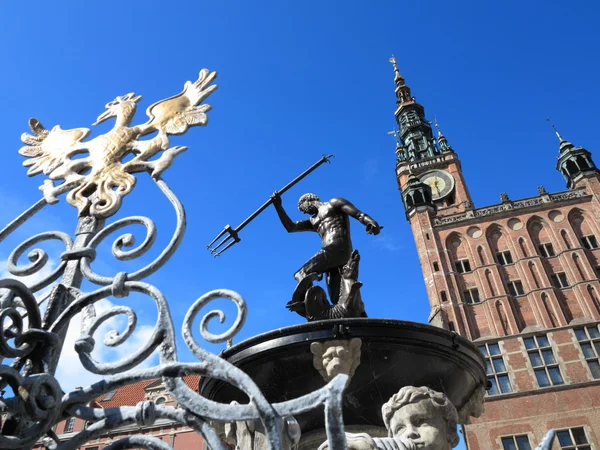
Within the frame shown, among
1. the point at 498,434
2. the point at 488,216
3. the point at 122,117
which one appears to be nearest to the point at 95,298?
the point at 122,117

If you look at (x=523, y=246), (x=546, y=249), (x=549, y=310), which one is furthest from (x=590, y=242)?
(x=549, y=310)

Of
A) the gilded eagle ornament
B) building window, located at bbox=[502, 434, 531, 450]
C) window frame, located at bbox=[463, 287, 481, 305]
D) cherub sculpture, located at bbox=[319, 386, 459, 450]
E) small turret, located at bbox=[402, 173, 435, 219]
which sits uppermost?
small turret, located at bbox=[402, 173, 435, 219]

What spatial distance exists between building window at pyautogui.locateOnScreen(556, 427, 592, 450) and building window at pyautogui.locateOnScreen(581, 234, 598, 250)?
926cm

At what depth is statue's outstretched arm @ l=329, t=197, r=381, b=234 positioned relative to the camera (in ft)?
12.1

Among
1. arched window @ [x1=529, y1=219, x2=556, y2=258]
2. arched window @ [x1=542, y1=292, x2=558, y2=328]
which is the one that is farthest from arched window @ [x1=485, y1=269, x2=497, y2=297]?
arched window @ [x1=529, y1=219, x2=556, y2=258]

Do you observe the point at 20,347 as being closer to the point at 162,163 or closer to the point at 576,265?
the point at 162,163

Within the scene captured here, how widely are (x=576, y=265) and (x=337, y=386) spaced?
81.0ft

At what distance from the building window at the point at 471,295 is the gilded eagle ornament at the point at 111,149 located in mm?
21922

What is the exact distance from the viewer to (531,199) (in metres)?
25.0

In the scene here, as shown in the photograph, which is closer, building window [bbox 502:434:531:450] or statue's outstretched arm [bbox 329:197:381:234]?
statue's outstretched arm [bbox 329:197:381:234]

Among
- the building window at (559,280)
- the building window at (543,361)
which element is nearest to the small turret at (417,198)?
the building window at (559,280)

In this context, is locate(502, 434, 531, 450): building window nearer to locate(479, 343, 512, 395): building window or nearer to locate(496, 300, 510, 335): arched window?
locate(479, 343, 512, 395): building window

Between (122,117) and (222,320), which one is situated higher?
(122,117)

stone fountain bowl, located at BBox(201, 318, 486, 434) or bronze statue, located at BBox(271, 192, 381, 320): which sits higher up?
bronze statue, located at BBox(271, 192, 381, 320)
